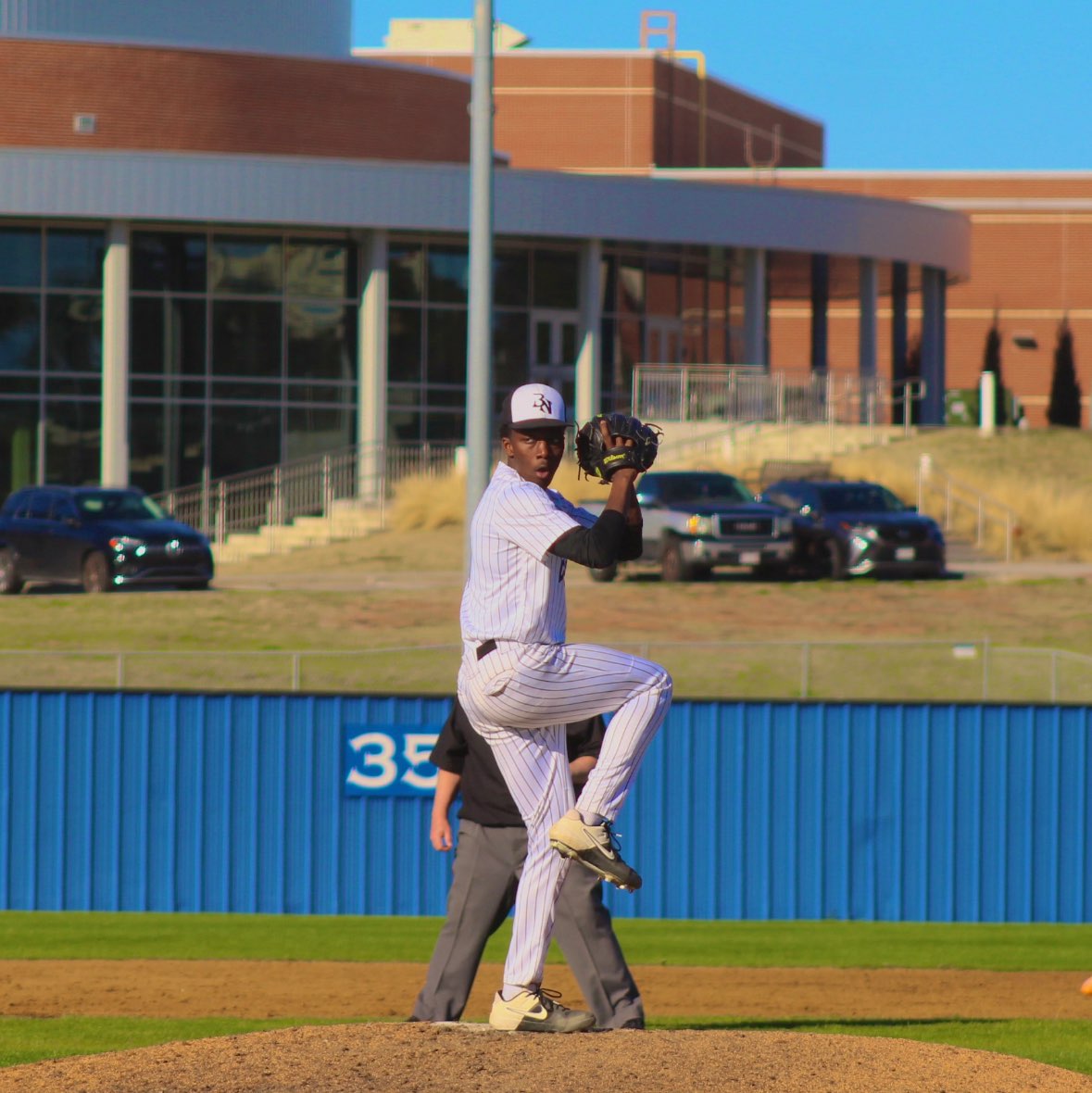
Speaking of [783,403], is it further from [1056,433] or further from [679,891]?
[679,891]

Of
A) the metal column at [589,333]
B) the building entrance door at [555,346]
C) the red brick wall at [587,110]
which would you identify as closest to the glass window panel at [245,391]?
the building entrance door at [555,346]

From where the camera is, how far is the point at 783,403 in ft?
146

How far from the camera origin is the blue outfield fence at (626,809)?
668 inches

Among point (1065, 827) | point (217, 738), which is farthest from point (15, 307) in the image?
point (1065, 827)

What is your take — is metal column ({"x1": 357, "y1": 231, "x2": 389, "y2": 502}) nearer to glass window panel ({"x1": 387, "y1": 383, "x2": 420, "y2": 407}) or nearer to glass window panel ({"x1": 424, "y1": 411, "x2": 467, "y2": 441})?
glass window panel ({"x1": 387, "y1": 383, "x2": 420, "y2": 407})

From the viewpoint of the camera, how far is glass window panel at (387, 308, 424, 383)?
44062 millimetres

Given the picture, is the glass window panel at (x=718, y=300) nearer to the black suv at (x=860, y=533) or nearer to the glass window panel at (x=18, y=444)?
the glass window panel at (x=18, y=444)

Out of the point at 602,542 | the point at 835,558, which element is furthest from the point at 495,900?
the point at 835,558

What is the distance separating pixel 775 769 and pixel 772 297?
159 feet

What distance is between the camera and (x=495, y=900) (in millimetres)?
7875

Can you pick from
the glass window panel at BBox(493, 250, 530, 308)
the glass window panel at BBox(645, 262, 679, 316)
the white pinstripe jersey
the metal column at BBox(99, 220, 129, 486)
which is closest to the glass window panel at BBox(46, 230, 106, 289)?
the metal column at BBox(99, 220, 129, 486)

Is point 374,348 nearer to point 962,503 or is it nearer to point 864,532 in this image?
point 962,503

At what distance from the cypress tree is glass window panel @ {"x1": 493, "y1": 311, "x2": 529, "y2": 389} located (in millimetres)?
26018

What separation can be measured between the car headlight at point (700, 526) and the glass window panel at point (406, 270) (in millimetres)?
16161
